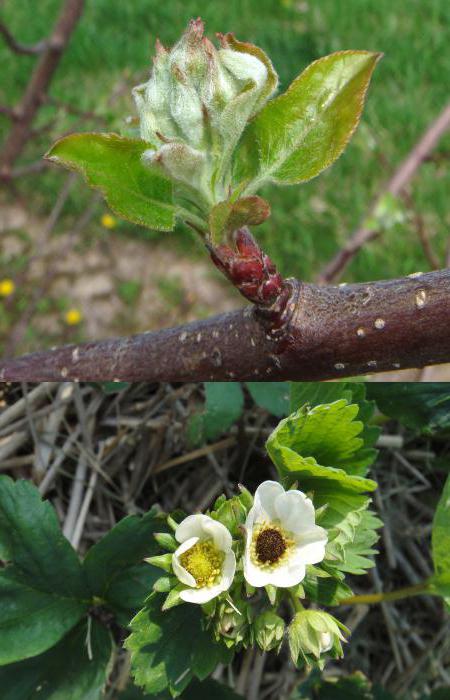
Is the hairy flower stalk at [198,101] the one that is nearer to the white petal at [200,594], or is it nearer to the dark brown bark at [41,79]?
the white petal at [200,594]

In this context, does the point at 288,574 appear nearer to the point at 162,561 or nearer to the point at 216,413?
the point at 162,561

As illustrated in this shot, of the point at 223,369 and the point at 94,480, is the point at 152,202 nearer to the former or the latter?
the point at 223,369

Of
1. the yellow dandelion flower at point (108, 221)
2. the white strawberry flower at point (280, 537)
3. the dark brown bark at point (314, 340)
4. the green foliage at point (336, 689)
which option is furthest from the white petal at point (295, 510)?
the yellow dandelion flower at point (108, 221)

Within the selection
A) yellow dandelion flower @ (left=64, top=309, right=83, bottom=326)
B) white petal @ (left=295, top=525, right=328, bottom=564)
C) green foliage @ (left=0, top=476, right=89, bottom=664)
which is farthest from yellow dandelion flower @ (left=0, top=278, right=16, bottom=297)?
white petal @ (left=295, top=525, right=328, bottom=564)

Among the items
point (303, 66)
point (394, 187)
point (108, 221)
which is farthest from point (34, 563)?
point (303, 66)

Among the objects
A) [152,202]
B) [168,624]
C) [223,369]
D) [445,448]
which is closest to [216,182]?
[152,202]
